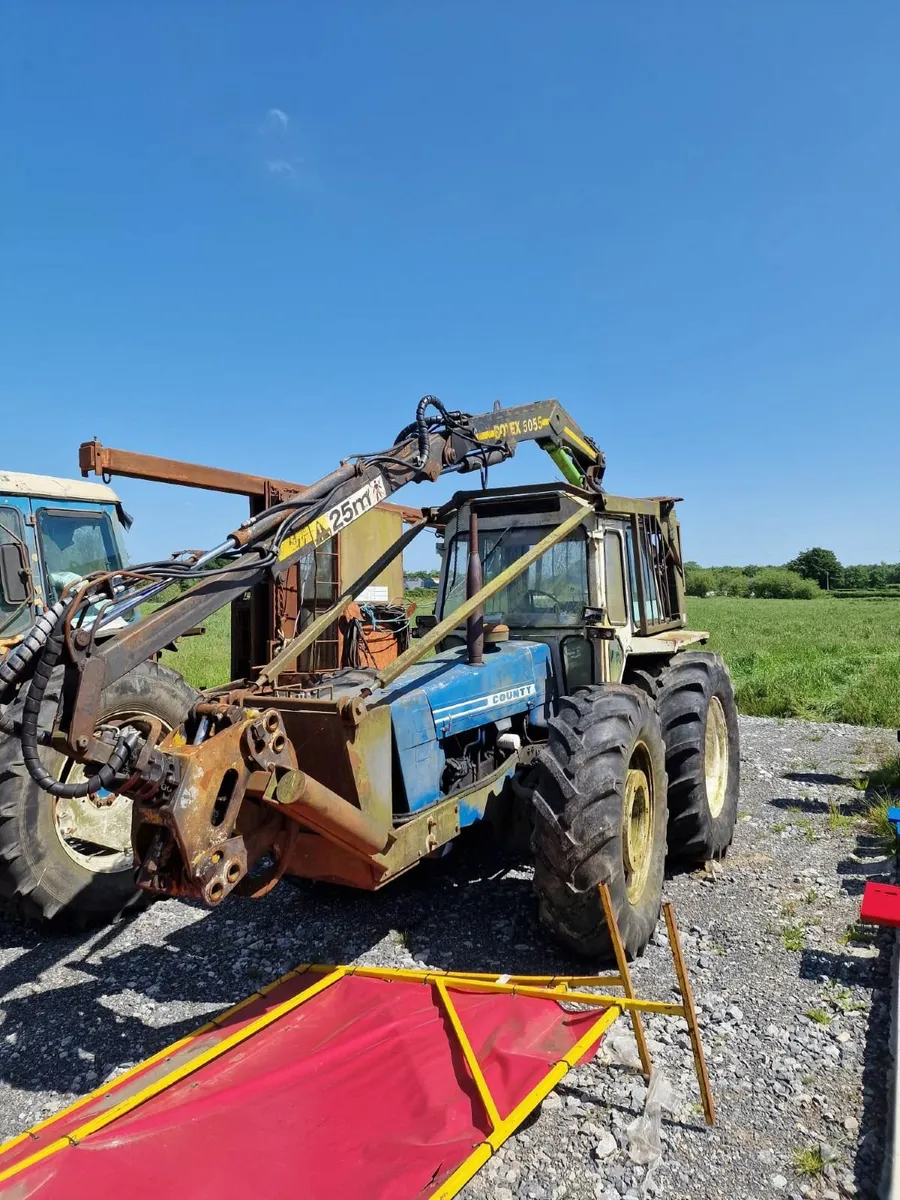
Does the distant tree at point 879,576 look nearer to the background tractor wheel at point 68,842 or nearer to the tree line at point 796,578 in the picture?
the tree line at point 796,578

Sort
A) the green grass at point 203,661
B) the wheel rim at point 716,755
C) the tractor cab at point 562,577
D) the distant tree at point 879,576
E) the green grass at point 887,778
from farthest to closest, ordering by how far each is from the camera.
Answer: the distant tree at point 879,576, the green grass at point 203,661, the green grass at point 887,778, the wheel rim at point 716,755, the tractor cab at point 562,577

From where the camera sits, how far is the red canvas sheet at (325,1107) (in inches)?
92.5

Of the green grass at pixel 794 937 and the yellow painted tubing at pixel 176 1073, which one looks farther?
the green grass at pixel 794 937

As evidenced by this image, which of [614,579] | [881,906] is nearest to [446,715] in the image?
[614,579]

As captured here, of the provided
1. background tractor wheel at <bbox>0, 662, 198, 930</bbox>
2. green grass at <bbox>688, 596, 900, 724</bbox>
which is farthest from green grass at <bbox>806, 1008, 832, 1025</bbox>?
green grass at <bbox>688, 596, 900, 724</bbox>

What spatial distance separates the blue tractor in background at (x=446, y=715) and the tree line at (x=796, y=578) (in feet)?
194

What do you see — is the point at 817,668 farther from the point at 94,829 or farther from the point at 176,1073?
the point at 176,1073

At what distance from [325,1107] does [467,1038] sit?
1.91ft

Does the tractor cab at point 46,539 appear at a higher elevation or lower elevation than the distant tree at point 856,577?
lower

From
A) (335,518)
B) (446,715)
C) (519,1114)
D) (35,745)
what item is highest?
(335,518)

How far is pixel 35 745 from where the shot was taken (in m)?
2.50

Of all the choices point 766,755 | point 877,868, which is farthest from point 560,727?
point 766,755

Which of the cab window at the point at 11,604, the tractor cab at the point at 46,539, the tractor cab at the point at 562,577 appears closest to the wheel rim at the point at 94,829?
the tractor cab at the point at 46,539

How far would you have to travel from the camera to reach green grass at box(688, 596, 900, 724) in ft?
37.5
